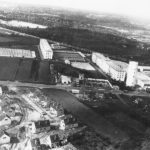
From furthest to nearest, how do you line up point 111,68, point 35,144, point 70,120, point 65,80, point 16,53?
point 16,53
point 111,68
point 65,80
point 70,120
point 35,144

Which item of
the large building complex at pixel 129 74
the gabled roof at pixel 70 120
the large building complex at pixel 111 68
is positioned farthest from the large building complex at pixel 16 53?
the gabled roof at pixel 70 120

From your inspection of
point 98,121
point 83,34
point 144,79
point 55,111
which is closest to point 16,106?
point 55,111

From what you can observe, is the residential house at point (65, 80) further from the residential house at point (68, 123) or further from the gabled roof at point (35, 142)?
the gabled roof at point (35, 142)

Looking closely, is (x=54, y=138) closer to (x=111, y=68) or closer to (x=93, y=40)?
(x=111, y=68)

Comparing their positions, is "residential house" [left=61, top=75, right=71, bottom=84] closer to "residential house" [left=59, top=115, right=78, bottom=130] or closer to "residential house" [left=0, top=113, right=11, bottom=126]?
"residential house" [left=59, top=115, right=78, bottom=130]

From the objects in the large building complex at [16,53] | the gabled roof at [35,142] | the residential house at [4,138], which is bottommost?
the residential house at [4,138]

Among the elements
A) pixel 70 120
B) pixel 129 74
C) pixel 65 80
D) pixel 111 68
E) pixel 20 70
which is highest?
pixel 129 74

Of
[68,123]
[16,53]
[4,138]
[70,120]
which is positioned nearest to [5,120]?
[4,138]

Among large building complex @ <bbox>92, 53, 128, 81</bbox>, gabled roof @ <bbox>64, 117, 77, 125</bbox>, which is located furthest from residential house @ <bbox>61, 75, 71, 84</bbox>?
gabled roof @ <bbox>64, 117, 77, 125</bbox>
